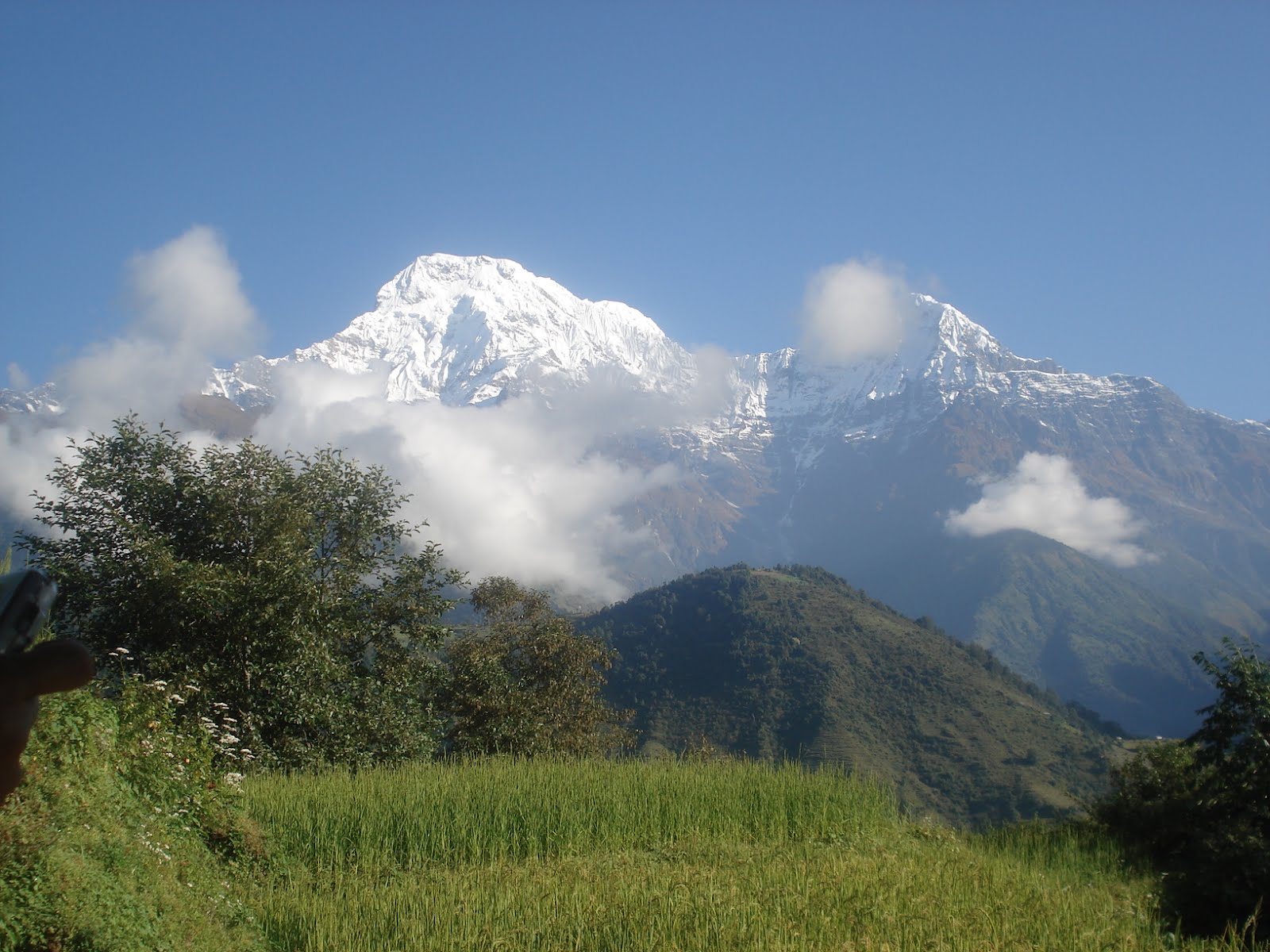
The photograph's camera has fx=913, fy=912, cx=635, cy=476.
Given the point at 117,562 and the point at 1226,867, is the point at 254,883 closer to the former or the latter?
the point at 117,562

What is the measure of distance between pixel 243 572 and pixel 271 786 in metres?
7.22

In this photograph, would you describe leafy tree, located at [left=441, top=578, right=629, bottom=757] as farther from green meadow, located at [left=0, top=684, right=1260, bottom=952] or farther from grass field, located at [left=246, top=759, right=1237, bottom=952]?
green meadow, located at [left=0, top=684, right=1260, bottom=952]

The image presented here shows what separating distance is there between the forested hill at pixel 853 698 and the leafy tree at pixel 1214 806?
237ft

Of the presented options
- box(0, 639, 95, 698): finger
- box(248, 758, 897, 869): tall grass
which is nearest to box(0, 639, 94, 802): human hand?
box(0, 639, 95, 698): finger

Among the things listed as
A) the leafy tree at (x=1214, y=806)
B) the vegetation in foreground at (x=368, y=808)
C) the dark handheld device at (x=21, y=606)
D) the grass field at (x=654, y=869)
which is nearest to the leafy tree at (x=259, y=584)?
the vegetation in foreground at (x=368, y=808)

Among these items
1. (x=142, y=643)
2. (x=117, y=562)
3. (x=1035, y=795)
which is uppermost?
(x=117, y=562)

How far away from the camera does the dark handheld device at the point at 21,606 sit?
3.68ft

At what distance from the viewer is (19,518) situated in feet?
476

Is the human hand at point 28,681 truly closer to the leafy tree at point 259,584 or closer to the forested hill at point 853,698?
the leafy tree at point 259,584

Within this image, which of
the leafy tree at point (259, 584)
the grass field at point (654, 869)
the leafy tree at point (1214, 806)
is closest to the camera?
the grass field at point (654, 869)

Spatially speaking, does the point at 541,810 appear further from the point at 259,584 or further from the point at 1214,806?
the point at 1214,806

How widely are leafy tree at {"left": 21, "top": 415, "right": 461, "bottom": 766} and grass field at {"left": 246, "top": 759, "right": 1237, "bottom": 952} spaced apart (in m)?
5.34

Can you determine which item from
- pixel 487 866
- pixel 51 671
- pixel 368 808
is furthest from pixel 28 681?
pixel 368 808

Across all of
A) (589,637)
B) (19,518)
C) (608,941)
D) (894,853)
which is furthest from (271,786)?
(19,518)
